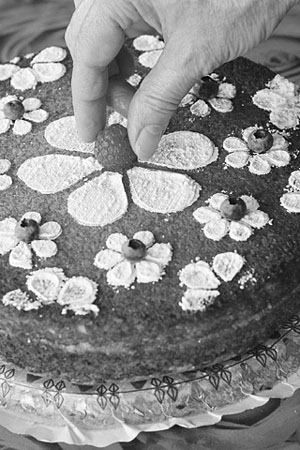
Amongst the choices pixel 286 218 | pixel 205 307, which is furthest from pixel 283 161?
pixel 205 307

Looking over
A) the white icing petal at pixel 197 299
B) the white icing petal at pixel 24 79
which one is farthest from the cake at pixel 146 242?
the white icing petal at pixel 24 79

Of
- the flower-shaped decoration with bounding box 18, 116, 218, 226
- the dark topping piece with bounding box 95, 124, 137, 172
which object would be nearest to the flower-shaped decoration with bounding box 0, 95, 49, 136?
the flower-shaped decoration with bounding box 18, 116, 218, 226

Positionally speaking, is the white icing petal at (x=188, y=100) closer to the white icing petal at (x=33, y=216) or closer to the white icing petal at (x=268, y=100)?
the white icing petal at (x=268, y=100)

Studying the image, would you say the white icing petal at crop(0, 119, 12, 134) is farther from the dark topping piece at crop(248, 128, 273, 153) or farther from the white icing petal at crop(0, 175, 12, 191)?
the dark topping piece at crop(248, 128, 273, 153)

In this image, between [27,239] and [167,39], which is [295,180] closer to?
[167,39]

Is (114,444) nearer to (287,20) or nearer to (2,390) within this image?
(2,390)

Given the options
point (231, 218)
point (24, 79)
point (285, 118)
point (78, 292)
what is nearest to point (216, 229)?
point (231, 218)
